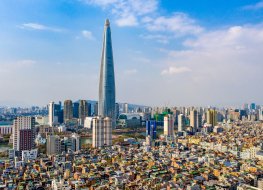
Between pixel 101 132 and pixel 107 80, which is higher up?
pixel 107 80

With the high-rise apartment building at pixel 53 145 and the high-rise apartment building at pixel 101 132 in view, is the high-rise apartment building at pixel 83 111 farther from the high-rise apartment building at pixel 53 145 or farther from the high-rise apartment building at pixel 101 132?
the high-rise apartment building at pixel 53 145

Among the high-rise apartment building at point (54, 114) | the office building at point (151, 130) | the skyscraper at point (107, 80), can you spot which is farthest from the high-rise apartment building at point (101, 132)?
the high-rise apartment building at point (54, 114)

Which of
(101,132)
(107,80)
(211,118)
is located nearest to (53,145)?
(101,132)

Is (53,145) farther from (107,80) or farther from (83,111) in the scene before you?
(83,111)

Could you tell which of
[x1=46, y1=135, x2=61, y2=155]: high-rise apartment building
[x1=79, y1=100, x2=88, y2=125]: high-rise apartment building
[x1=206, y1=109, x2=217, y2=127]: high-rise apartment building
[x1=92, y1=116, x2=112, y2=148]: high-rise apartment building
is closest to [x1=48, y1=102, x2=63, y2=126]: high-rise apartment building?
[x1=79, y1=100, x2=88, y2=125]: high-rise apartment building

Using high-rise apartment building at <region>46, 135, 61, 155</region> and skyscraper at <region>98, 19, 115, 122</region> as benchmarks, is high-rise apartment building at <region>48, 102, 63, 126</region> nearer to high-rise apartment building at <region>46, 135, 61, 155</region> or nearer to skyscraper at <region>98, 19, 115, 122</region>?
skyscraper at <region>98, 19, 115, 122</region>

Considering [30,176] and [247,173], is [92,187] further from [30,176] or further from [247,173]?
[247,173]
